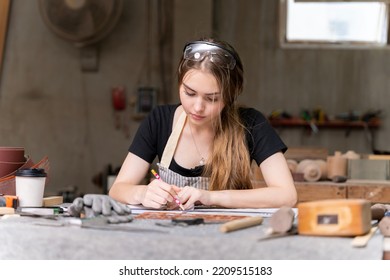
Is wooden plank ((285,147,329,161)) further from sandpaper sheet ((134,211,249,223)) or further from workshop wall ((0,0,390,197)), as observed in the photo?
sandpaper sheet ((134,211,249,223))

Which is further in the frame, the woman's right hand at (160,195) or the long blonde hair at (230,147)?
the long blonde hair at (230,147)

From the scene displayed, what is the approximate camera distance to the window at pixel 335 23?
8422mm

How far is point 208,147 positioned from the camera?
130 inches

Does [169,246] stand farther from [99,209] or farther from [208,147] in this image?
[208,147]

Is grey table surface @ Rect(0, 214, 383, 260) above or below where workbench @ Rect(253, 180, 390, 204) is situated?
above

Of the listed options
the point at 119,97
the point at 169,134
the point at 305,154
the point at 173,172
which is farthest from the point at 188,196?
the point at 119,97

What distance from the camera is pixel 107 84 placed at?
28.7ft

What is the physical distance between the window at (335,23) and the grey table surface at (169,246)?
267 inches

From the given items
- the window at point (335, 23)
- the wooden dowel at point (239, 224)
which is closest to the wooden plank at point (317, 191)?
the wooden dowel at point (239, 224)

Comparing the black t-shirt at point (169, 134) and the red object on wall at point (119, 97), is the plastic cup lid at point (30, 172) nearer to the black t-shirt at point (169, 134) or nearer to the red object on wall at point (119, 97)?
the black t-shirt at point (169, 134)

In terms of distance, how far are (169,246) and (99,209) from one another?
1.58 feet

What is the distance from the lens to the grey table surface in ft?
6.07

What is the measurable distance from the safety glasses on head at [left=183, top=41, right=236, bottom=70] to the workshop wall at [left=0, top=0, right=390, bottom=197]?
5379 millimetres

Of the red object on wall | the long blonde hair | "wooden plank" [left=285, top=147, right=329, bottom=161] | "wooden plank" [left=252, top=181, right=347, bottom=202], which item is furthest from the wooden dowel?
the red object on wall
